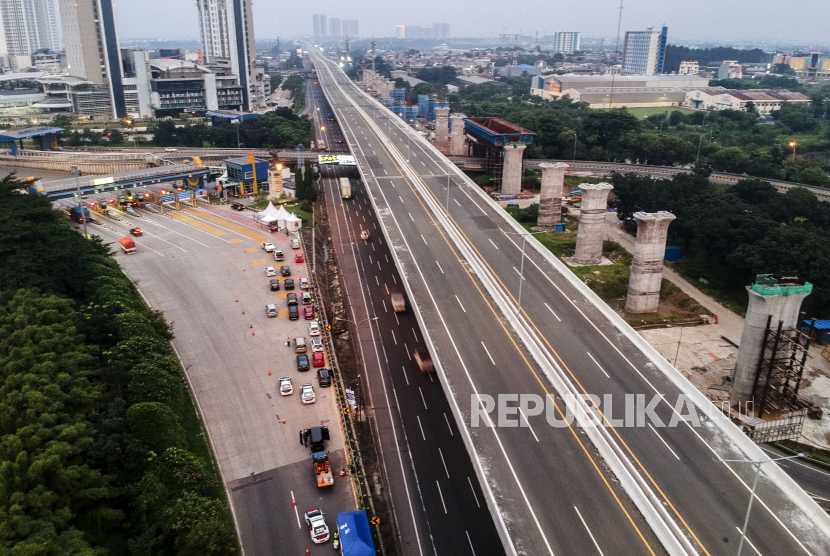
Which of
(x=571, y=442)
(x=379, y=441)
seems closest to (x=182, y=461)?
(x=379, y=441)

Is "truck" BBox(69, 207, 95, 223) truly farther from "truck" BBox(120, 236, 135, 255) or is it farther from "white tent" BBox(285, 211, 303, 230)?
"white tent" BBox(285, 211, 303, 230)

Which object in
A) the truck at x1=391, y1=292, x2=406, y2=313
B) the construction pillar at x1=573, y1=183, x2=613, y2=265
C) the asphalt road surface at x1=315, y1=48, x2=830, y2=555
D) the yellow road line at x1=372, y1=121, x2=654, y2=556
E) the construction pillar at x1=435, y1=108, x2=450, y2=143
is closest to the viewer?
the asphalt road surface at x1=315, y1=48, x2=830, y2=555

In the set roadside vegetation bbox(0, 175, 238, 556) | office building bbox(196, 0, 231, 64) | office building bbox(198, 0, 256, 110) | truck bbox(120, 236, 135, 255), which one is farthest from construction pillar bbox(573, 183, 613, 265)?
office building bbox(196, 0, 231, 64)

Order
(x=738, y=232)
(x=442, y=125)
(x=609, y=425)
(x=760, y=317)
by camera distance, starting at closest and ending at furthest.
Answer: (x=609, y=425), (x=760, y=317), (x=738, y=232), (x=442, y=125)

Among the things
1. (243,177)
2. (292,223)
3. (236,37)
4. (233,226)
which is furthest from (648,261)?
(236,37)

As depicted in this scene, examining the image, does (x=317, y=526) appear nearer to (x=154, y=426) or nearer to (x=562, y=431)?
(x=154, y=426)

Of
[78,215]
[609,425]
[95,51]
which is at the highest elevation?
[95,51]

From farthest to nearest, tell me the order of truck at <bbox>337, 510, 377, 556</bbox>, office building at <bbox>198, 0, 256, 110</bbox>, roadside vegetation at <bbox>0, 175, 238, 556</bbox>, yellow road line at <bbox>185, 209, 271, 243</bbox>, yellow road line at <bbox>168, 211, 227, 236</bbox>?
office building at <bbox>198, 0, 256, 110</bbox>
yellow road line at <bbox>168, 211, 227, 236</bbox>
yellow road line at <bbox>185, 209, 271, 243</bbox>
truck at <bbox>337, 510, 377, 556</bbox>
roadside vegetation at <bbox>0, 175, 238, 556</bbox>
